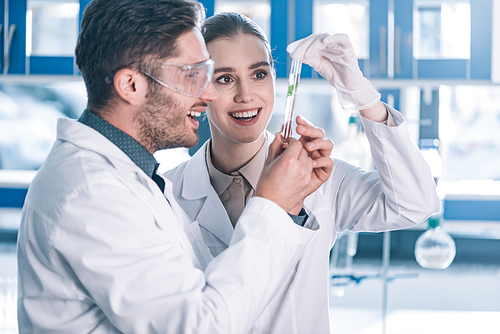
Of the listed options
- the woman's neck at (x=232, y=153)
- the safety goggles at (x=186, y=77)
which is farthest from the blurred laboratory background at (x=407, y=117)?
the safety goggles at (x=186, y=77)

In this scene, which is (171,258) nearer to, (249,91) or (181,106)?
(181,106)

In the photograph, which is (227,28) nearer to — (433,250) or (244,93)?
(244,93)

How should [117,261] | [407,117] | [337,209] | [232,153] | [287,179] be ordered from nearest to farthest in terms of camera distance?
[117,261], [287,179], [337,209], [232,153], [407,117]

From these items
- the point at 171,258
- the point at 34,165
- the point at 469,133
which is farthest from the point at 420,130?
the point at 34,165

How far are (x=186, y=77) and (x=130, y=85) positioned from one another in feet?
0.41

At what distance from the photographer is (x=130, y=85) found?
100cm

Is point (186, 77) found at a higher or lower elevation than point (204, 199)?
higher

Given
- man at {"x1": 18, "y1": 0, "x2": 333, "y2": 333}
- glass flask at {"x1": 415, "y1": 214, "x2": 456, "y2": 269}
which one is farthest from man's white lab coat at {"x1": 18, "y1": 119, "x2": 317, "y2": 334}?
glass flask at {"x1": 415, "y1": 214, "x2": 456, "y2": 269}

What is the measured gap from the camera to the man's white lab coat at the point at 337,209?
3.80 feet

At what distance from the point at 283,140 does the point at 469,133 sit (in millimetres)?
3076

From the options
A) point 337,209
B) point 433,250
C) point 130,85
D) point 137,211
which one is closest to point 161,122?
point 130,85

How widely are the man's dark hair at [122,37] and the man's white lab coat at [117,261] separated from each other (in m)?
0.14

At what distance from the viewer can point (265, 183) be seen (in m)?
0.97

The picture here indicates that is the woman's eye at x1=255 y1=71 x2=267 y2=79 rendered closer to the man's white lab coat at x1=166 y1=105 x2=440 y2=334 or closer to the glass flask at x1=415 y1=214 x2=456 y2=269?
the man's white lab coat at x1=166 y1=105 x2=440 y2=334
